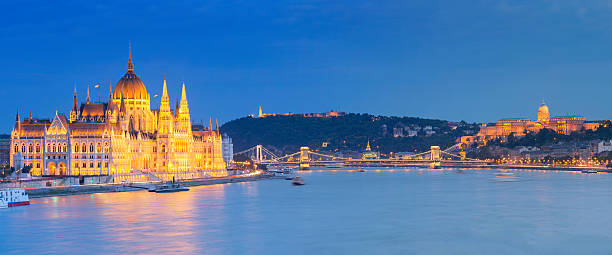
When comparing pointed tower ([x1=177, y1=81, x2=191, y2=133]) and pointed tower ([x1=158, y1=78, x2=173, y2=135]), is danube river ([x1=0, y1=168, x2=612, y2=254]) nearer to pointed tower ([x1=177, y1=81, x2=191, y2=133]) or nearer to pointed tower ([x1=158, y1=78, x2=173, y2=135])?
pointed tower ([x1=158, y1=78, x2=173, y2=135])

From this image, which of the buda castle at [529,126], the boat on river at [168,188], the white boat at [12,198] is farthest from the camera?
the buda castle at [529,126]

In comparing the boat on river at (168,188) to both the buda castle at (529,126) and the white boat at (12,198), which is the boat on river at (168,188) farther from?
the buda castle at (529,126)

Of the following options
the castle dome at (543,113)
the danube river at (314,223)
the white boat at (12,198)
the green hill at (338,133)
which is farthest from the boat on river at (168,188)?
the castle dome at (543,113)

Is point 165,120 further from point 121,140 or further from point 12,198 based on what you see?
A: point 12,198

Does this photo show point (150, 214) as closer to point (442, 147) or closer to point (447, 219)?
point (447, 219)

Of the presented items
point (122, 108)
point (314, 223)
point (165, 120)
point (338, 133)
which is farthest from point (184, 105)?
point (338, 133)
